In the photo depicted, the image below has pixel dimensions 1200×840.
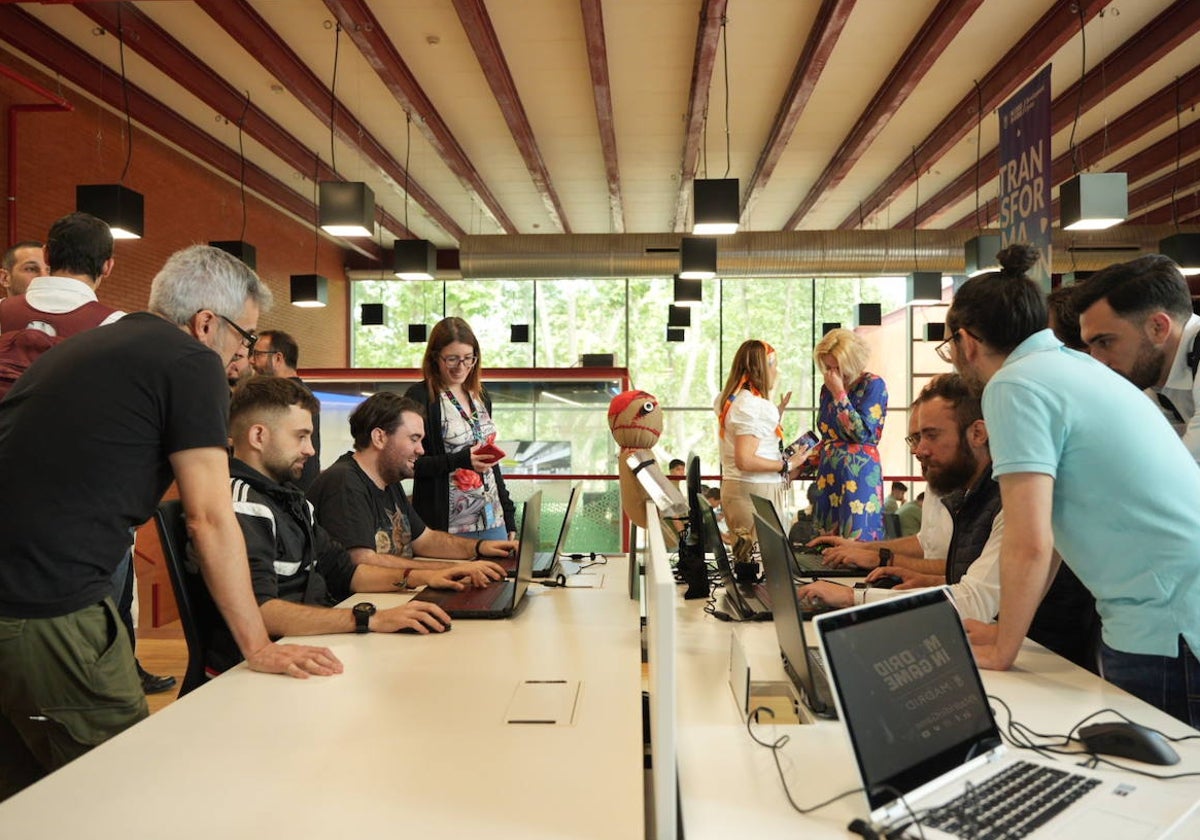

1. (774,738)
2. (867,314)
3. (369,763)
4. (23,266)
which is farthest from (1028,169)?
(867,314)

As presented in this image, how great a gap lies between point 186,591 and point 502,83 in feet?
17.5

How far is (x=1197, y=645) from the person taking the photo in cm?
145

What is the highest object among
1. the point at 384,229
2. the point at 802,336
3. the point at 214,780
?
the point at 384,229

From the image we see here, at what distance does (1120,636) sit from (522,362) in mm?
12292

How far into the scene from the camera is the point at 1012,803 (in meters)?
1.06

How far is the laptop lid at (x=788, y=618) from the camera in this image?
135 centimetres

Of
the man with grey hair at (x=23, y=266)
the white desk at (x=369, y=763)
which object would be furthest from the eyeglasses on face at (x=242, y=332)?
the man with grey hair at (x=23, y=266)

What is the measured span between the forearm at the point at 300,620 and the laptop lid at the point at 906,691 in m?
1.22

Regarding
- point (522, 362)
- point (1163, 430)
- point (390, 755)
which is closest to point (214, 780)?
point (390, 755)

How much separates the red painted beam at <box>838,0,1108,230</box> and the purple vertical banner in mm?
1155

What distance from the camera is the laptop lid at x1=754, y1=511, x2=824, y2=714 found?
4.44 ft

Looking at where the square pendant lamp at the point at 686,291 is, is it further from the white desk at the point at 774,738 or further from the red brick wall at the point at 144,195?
the white desk at the point at 774,738

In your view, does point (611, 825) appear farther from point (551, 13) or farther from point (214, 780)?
point (551, 13)

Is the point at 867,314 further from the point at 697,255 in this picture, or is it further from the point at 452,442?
the point at 452,442
